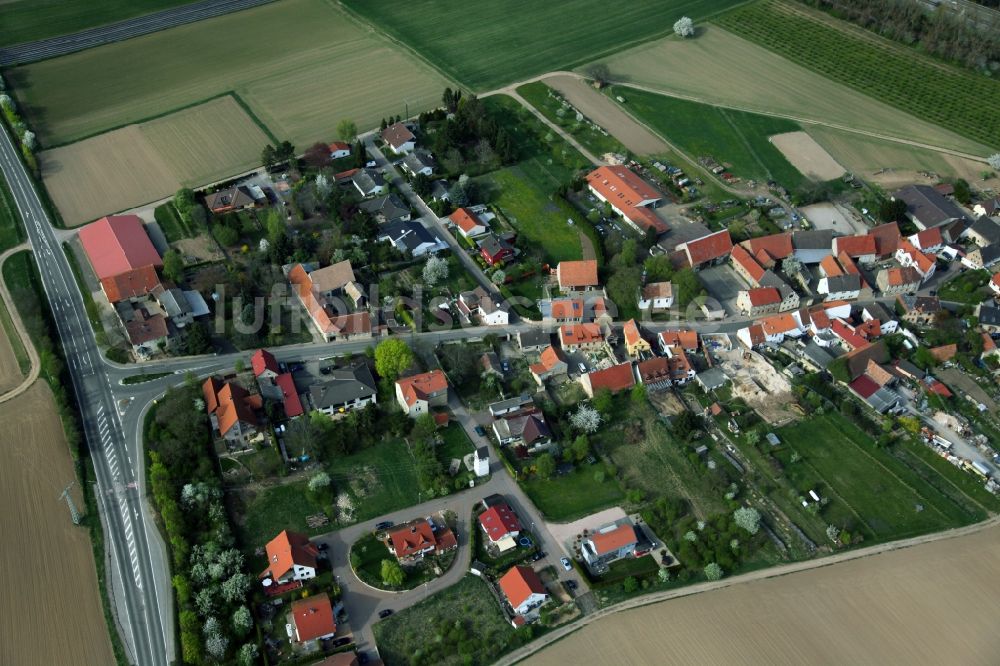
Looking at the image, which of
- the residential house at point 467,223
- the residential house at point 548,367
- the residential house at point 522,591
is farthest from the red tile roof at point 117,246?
the residential house at point 522,591

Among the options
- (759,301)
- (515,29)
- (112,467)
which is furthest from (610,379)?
(515,29)

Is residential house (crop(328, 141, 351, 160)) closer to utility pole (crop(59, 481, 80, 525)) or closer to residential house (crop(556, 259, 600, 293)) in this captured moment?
residential house (crop(556, 259, 600, 293))

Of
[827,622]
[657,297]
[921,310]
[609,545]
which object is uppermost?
[921,310]

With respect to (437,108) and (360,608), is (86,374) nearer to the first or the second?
(360,608)

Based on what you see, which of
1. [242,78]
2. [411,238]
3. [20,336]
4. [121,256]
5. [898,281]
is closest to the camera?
[20,336]

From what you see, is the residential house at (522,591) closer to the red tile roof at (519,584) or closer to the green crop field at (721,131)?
the red tile roof at (519,584)

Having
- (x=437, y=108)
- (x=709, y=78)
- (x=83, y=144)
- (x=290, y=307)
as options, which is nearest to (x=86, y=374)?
(x=290, y=307)

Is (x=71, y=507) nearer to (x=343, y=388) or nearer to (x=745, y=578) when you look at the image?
(x=343, y=388)

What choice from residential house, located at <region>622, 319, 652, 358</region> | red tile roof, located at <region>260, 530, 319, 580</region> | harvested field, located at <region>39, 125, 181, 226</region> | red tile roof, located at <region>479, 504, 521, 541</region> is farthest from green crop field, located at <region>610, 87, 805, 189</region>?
red tile roof, located at <region>260, 530, 319, 580</region>
